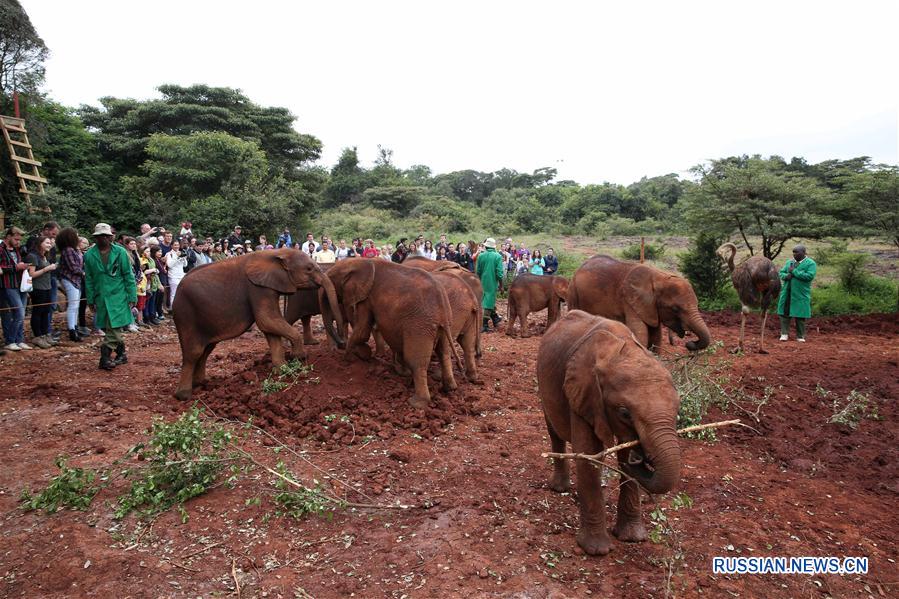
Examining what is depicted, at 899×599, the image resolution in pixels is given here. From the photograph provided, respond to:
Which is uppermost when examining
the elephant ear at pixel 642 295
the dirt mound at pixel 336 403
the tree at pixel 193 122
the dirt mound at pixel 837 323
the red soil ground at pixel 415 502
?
the tree at pixel 193 122

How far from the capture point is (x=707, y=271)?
1930cm

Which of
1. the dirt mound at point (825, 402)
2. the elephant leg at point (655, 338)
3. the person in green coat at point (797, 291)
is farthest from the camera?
the person in green coat at point (797, 291)

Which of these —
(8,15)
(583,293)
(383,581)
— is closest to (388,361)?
(583,293)

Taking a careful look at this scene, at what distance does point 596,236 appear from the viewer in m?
36.4

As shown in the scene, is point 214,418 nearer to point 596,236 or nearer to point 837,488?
point 837,488

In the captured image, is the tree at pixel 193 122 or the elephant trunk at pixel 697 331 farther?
the tree at pixel 193 122

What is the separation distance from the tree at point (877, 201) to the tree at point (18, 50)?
27.0m

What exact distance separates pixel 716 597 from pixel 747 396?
4.91m

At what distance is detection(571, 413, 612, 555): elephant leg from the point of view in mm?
4184

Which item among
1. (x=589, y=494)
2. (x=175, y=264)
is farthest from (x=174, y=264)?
(x=589, y=494)

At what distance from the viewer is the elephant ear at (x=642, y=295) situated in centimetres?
895

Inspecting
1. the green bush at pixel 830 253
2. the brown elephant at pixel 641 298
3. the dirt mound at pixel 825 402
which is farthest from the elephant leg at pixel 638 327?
the green bush at pixel 830 253

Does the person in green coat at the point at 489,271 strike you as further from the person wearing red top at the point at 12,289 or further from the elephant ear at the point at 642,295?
the person wearing red top at the point at 12,289

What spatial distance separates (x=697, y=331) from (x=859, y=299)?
1378 centimetres
